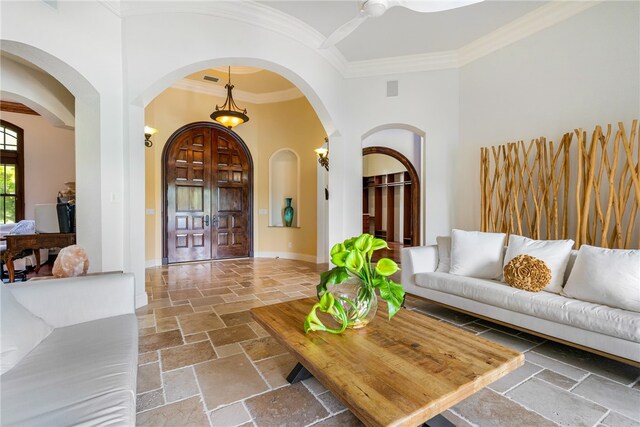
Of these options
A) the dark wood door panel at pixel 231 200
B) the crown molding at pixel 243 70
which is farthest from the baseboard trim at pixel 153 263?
the crown molding at pixel 243 70

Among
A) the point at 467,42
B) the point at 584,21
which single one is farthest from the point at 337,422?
the point at 467,42

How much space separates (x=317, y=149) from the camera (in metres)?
6.09

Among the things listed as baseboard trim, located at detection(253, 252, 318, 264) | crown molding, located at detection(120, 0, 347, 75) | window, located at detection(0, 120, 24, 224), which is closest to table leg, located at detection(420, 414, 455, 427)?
crown molding, located at detection(120, 0, 347, 75)

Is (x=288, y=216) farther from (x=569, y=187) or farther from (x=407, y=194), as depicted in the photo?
(x=569, y=187)

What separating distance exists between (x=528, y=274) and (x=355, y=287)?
5.78 feet

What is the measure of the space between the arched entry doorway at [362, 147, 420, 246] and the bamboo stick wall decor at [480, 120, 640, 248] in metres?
1.90

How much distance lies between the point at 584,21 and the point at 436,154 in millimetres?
2180

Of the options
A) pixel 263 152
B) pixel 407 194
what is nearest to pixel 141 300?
pixel 263 152

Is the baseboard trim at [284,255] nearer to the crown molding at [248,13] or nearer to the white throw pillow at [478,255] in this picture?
the white throw pillow at [478,255]

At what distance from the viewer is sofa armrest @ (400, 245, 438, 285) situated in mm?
3316

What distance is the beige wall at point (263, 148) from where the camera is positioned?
19.5 ft

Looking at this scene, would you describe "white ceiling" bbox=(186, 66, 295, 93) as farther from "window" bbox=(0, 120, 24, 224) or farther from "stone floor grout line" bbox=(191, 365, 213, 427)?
"stone floor grout line" bbox=(191, 365, 213, 427)

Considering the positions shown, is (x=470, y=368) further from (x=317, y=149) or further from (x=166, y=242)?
(x=166, y=242)

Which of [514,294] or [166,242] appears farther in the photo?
[166,242]
